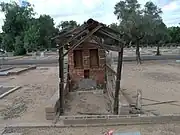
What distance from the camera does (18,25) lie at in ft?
176

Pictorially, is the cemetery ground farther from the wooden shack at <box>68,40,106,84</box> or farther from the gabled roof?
the gabled roof

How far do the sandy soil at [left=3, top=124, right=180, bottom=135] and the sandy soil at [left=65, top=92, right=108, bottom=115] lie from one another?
1466 millimetres

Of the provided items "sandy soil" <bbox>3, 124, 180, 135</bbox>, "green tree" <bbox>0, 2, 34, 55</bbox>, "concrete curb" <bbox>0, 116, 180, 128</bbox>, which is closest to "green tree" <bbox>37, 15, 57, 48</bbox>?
"green tree" <bbox>0, 2, 34, 55</bbox>

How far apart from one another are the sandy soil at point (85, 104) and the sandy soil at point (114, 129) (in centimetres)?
147

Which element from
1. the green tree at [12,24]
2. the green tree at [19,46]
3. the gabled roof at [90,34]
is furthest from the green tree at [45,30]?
the gabled roof at [90,34]

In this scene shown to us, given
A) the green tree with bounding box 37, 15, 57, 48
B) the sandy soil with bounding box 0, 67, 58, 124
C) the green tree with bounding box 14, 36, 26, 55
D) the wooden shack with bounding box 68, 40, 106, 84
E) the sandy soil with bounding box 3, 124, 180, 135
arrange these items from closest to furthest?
1. the sandy soil with bounding box 3, 124, 180, 135
2. the sandy soil with bounding box 0, 67, 58, 124
3. the wooden shack with bounding box 68, 40, 106, 84
4. the green tree with bounding box 14, 36, 26, 55
5. the green tree with bounding box 37, 15, 57, 48

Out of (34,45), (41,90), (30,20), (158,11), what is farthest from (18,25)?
(41,90)

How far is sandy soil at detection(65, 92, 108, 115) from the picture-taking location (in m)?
8.84

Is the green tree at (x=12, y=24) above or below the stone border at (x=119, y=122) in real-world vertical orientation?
above

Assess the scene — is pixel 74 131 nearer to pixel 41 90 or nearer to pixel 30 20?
pixel 41 90

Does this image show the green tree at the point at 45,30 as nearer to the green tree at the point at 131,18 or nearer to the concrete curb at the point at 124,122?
the green tree at the point at 131,18

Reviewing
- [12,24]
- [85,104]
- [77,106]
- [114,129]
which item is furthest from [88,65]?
[12,24]

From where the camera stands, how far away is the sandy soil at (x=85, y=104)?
8.84 meters

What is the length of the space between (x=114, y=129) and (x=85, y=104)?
281 centimetres
